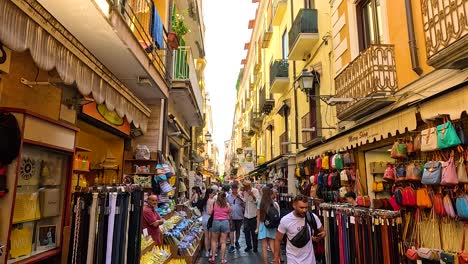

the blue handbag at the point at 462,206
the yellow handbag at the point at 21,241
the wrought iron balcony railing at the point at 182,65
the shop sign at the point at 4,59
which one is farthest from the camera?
the wrought iron balcony railing at the point at 182,65

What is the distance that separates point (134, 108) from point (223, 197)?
3.57 meters

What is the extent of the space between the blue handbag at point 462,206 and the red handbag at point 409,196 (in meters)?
1.10

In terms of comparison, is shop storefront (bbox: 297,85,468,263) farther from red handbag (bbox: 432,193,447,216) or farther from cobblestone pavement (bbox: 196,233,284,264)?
cobblestone pavement (bbox: 196,233,284,264)

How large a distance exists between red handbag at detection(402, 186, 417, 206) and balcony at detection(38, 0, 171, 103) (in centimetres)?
588

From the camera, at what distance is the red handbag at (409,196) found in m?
5.89

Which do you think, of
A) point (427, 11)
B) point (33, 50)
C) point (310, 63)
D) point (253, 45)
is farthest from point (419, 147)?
point (253, 45)

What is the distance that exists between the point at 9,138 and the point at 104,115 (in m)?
4.09

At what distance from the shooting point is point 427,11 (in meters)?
5.46

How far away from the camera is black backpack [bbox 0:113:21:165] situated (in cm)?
306

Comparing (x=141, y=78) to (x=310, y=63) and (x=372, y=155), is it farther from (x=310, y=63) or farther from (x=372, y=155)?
(x=310, y=63)

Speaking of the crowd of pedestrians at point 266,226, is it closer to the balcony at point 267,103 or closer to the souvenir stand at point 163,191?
the souvenir stand at point 163,191

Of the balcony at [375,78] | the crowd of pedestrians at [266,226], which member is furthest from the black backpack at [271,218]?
the balcony at [375,78]

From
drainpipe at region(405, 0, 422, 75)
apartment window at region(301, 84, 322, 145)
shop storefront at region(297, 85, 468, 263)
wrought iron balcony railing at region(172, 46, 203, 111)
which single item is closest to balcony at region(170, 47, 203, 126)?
wrought iron balcony railing at region(172, 46, 203, 111)

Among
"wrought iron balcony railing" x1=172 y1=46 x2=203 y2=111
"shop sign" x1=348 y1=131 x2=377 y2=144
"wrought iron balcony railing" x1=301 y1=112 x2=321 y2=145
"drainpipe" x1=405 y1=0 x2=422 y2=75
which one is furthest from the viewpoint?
"wrought iron balcony railing" x1=301 y1=112 x2=321 y2=145
